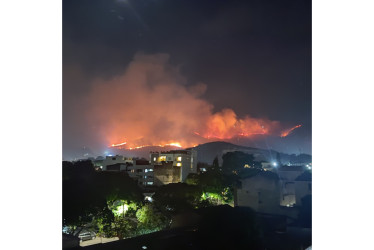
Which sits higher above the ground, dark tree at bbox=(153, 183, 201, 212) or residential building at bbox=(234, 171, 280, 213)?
residential building at bbox=(234, 171, 280, 213)

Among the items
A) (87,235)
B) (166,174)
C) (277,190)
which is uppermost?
(277,190)

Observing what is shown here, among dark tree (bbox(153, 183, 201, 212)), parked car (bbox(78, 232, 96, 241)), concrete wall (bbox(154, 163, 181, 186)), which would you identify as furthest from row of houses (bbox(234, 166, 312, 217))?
concrete wall (bbox(154, 163, 181, 186))

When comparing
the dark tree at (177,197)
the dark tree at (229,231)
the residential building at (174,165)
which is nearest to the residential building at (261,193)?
the dark tree at (229,231)

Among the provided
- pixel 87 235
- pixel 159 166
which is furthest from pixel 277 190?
pixel 159 166

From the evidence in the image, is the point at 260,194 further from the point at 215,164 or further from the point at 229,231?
the point at 215,164

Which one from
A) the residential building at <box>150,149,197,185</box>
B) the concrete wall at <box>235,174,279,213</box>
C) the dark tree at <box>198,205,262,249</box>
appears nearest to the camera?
the dark tree at <box>198,205,262,249</box>

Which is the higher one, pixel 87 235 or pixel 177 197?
pixel 177 197

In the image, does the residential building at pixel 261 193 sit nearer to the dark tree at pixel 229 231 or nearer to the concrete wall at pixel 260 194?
the concrete wall at pixel 260 194

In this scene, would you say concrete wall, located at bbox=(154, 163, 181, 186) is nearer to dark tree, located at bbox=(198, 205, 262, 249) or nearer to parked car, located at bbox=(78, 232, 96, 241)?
parked car, located at bbox=(78, 232, 96, 241)

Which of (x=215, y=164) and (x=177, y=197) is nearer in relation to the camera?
(x=177, y=197)

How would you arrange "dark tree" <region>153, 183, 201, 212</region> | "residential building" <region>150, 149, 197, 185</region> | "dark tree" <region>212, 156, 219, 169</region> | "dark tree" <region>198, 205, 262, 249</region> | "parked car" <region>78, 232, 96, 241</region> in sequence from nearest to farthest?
"dark tree" <region>198, 205, 262, 249</region>
"parked car" <region>78, 232, 96, 241</region>
"dark tree" <region>153, 183, 201, 212</region>
"dark tree" <region>212, 156, 219, 169</region>
"residential building" <region>150, 149, 197, 185</region>
